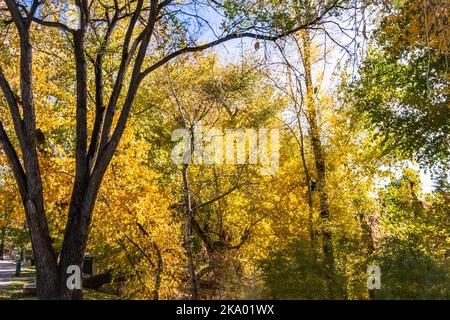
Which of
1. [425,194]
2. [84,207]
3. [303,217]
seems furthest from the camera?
[425,194]

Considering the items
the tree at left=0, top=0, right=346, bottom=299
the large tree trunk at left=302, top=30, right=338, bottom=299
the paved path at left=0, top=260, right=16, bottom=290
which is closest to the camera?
the tree at left=0, top=0, right=346, bottom=299

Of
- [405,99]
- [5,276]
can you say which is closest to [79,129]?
[405,99]

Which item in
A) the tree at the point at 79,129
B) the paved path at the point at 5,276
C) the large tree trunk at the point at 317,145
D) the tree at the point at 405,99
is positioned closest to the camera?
the tree at the point at 79,129

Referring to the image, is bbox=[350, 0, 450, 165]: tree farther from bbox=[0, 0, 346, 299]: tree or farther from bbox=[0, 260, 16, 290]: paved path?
bbox=[0, 260, 16, 290]: paved path

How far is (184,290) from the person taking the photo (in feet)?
38.2

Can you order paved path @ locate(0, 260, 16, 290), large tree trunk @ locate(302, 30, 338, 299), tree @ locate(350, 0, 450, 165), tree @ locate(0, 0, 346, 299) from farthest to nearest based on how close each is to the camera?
paved path @ locate(0, 260, 16, 290), large tree trunk @ locate(302, 30, 338, 299), tree @ locate(350, 0, 450, 165), tree @ locate(0, 0, 346, 299)

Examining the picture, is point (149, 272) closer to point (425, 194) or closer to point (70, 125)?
point (70, 125)

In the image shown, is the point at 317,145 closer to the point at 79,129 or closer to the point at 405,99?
the point at 405,99

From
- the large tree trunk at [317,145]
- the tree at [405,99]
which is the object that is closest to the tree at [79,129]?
the tree at [405,99]

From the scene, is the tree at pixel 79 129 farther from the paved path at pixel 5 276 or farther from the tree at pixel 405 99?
the paved path at pixel 5 276

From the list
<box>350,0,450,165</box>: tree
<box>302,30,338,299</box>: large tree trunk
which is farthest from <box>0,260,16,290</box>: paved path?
<box>350,0,450,165</box>: tree
